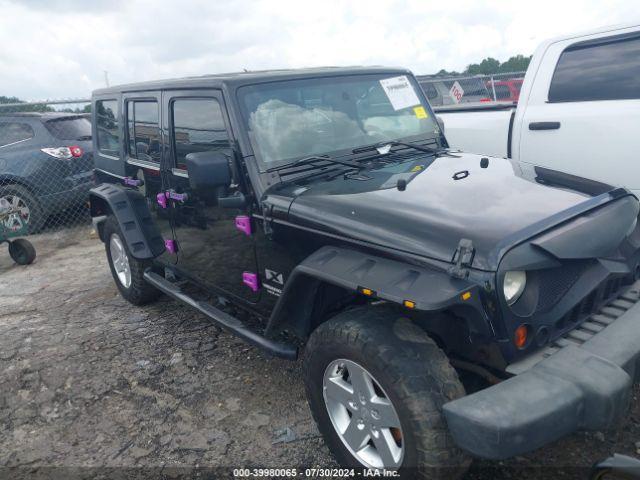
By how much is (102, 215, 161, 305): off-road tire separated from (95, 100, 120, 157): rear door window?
24.9 inches

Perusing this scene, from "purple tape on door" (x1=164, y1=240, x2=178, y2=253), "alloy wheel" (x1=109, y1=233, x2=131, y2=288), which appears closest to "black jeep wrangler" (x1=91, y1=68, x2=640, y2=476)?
"purple tape on door" (x1=164, y1=240, x2=178, y2=253)

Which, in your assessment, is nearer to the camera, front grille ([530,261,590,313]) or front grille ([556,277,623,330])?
front grille ([530,261,590,313])

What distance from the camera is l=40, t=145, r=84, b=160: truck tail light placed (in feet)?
26.3

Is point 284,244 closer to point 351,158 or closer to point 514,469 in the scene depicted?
point 351,158

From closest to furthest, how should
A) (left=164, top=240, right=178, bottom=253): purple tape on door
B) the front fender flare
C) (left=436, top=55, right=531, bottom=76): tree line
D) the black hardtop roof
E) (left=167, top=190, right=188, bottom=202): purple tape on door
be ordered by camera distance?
the front fender flare
the black hardtop roof
(left=167, top=190, right=188, bottom=202): purple tape on door
(left=164, top=240, right=178, bottom=253): purple tape on door
(left=436, top=55, right=531, bottom=76): tree line

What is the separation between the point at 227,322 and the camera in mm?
3395

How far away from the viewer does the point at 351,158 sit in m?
3.25

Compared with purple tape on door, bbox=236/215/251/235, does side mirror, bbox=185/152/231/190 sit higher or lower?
higher

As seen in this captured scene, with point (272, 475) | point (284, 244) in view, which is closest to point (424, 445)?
point (272, 475)

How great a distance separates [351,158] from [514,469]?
188 cm

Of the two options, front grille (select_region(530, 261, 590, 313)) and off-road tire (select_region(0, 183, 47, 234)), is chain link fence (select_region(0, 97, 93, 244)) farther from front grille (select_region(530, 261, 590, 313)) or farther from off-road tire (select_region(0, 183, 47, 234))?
front grille (select_region(530, 261, 590, 313))

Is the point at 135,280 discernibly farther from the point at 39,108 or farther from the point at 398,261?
the point at 39,108

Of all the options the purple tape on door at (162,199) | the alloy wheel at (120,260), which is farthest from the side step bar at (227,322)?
the purple tape on door at (162,199)

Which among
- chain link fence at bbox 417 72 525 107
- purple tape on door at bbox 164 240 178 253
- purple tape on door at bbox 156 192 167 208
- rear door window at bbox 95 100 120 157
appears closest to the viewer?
purple tape on door at bbox 156 192 167 208
